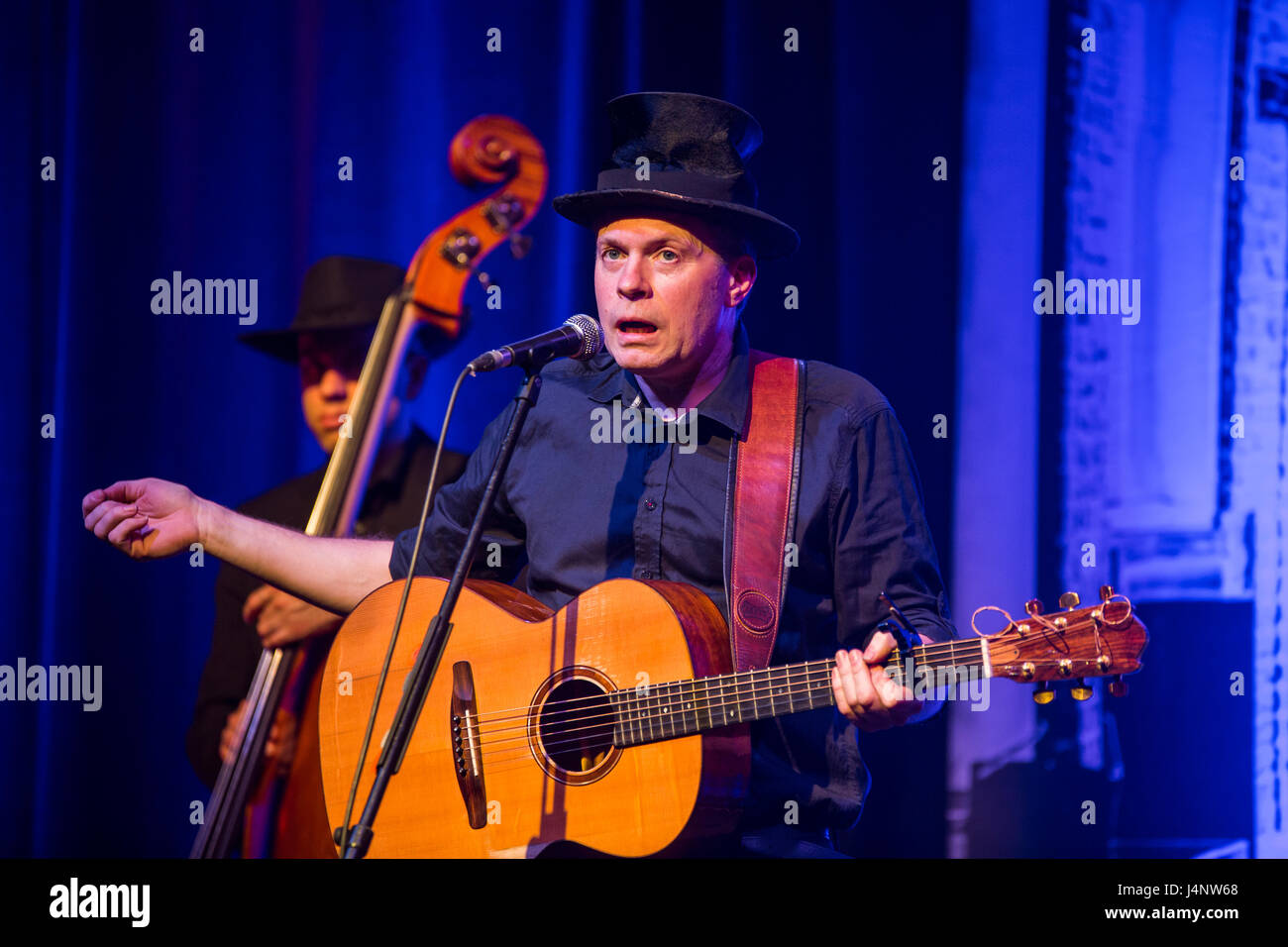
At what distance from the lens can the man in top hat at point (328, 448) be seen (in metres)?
3.29

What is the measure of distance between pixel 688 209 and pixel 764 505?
675 mm

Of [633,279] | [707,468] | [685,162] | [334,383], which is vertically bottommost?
[707,468]

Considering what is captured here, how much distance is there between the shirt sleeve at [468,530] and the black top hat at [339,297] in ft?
2.15

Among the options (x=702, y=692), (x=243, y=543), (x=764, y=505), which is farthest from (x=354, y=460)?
(x=702, y=692)

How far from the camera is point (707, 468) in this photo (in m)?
2.65

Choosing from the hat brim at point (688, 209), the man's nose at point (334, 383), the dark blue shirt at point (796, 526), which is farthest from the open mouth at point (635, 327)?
the man's nose at point (334, 383)

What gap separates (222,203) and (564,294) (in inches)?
45.6

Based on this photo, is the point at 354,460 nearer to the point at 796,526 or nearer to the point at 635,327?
the point at 635,327

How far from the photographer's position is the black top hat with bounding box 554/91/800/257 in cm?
259

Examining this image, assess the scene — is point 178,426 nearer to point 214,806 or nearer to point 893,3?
point 214,806

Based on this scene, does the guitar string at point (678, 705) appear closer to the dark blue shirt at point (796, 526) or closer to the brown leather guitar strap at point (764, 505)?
the brown leather guitar strap at point (764, 505)

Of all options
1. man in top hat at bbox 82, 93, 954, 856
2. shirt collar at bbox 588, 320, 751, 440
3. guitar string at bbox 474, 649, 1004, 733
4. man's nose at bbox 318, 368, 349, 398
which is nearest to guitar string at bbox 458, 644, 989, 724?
guitar string at bbox 474, 649, 1004, 733

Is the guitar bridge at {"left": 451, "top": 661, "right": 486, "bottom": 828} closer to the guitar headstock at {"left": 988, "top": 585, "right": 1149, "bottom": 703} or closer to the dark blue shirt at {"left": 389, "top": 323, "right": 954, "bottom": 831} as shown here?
the dark blue shirt at {"left": 389, "top": 323, "right": 954, "bottom": 831}
